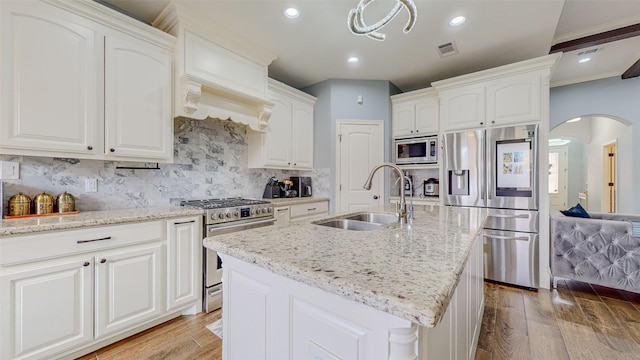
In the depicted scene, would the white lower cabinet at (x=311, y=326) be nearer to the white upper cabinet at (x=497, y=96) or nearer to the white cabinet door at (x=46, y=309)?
the white cabinet door at (x=46, y=309)

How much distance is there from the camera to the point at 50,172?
75.9 inches

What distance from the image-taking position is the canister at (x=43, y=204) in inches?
71.0

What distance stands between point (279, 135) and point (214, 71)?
3.72 ft

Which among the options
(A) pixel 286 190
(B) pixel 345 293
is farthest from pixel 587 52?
(B) pixel 345 293

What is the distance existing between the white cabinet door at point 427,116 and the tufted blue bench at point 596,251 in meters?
1.66

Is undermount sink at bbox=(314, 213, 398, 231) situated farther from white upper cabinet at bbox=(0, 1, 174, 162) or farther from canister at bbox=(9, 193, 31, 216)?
canister at bbox=(9, 193, 31, 216)

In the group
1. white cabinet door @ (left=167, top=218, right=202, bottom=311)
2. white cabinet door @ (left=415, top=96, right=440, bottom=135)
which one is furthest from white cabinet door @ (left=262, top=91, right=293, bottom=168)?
white cabinet door @ (left=415, top=96, right=440, bottom=135)

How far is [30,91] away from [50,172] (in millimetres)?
598

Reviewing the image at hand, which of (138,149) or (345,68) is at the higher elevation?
(345,68)

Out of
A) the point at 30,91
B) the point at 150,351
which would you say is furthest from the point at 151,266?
the point at 30,91

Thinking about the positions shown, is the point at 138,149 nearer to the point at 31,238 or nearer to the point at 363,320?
the point at 31,238

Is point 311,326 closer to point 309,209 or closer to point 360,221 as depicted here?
point 360,221

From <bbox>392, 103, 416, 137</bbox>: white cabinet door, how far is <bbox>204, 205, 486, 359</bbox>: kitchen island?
2727mm

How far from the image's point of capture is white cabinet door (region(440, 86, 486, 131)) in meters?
3.14
